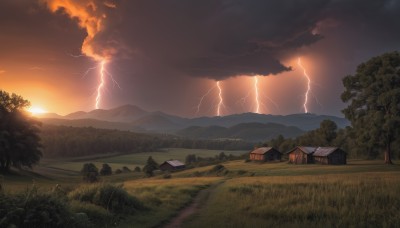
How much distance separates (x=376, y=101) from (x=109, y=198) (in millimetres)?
54204

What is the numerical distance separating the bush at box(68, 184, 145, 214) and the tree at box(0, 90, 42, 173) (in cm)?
5198

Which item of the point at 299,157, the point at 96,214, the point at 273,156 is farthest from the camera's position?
the point at 273,156

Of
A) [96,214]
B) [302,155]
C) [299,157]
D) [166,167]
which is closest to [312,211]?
[96,214]

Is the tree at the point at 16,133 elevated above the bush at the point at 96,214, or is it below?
above

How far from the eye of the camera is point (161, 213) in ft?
63.1

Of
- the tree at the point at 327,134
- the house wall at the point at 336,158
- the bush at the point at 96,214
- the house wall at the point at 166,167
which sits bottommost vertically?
the house wall at the point at 166,167

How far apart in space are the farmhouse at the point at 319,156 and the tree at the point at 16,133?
199 ft

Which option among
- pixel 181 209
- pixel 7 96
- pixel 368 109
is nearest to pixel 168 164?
pixel 7 96

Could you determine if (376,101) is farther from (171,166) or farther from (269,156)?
(171,166)

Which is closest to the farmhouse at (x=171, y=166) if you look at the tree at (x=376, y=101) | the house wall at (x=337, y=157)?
the house wall at (x=337, y=157)

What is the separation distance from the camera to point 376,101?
5841cm

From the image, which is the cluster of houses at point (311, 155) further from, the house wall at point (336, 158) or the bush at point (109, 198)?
the bush at point (109, 198)

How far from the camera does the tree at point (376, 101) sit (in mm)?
54906

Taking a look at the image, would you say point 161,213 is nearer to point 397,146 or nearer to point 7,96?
point 397,146
